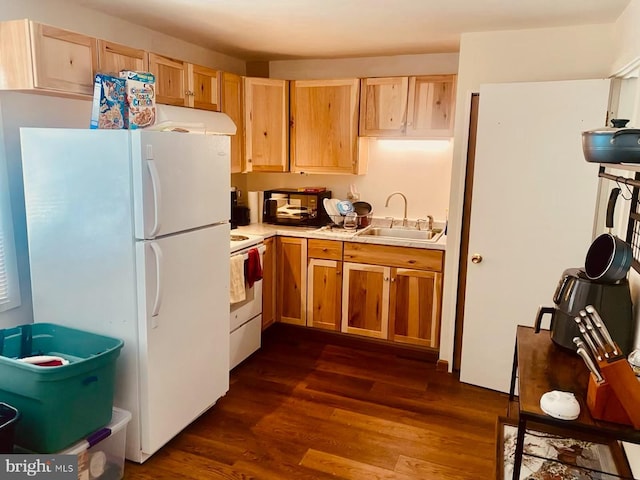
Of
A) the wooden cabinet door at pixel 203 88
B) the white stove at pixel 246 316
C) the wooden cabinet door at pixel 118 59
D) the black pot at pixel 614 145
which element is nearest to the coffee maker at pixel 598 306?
the black pot at pixel 614 145

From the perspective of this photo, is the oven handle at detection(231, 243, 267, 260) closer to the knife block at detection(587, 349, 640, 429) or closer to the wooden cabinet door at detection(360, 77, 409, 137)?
the wooden cabinet door at detection(360, 77, 409, 137)

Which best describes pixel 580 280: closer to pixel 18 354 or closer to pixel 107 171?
pixel 107 171

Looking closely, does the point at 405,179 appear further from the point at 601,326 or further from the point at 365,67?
the point at 601,326

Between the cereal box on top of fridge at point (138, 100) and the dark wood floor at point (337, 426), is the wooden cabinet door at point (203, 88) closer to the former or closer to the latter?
the cereal box on top of fridge at point (138, 100)

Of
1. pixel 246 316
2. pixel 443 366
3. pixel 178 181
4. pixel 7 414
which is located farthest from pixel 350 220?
pixel 7 414

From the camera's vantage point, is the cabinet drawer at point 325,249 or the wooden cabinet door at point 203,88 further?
the cabinet drawer at point 325,249

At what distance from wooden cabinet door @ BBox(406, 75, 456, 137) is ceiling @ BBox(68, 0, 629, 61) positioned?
0.26m

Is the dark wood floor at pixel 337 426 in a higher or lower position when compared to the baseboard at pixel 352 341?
lower

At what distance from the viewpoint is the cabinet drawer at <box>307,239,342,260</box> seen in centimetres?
382

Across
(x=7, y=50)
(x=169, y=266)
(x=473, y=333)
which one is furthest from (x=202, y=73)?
(x=473, y=333)

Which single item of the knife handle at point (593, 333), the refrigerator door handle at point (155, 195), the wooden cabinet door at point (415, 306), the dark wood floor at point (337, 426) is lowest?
the dark wood floor at point (337, 426)

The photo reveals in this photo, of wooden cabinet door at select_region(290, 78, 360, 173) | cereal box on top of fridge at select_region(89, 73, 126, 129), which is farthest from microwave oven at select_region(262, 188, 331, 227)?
cereal box on top of fridge at select_region(89, 73, 126, 129)

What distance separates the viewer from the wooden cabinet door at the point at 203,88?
332 centimetres

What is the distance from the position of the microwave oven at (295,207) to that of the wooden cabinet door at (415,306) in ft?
3.00
